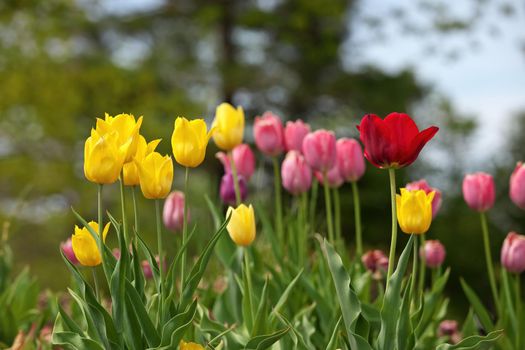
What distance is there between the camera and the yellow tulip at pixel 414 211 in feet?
5.10

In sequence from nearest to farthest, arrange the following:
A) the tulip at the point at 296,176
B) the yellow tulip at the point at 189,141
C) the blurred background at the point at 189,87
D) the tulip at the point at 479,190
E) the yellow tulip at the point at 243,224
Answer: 1. the yellow tulip at the point at 189,141
2. the yellow tulip at the point at 243,224
3. the tulip at the point at 479,190
4. the tulip at the point at 296,176
5. the blurred background at the point at 189,87

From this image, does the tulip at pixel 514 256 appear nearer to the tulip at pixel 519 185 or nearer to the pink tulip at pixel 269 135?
the tulip at pixel 519 185

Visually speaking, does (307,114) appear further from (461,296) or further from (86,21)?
(461,296)

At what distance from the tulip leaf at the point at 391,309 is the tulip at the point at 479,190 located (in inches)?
37.5

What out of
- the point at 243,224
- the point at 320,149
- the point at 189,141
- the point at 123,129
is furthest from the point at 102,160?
the point at 320,149

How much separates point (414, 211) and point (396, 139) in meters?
0.16

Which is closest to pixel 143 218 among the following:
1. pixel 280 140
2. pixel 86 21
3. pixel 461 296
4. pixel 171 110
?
pixel 171 110

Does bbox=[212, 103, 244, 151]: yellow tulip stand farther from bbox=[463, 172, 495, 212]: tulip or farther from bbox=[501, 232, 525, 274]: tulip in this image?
bbox=[501, 232, 525, 274]: tulip

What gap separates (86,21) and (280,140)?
12.9 m

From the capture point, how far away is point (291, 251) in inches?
103

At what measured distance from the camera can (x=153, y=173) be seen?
1593 mm

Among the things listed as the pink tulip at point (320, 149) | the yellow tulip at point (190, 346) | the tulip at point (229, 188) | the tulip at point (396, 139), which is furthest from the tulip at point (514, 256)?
the yellow tulip at point (190, 346)

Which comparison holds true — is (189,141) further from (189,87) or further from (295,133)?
(189,87)

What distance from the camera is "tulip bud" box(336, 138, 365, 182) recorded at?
98.8 inches
